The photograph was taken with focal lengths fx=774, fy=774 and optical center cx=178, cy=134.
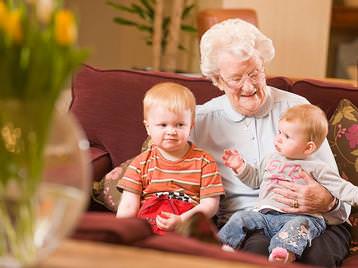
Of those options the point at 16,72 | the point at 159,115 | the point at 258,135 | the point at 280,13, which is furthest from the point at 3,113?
the point at 280,13

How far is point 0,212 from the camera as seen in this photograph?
40.4 inches

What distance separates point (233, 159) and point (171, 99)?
26cm

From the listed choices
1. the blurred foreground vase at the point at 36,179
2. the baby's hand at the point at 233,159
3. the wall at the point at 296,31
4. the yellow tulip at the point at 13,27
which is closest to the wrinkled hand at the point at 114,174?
the baby's hand at the point at 233,159

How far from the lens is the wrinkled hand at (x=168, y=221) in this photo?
2.09 m

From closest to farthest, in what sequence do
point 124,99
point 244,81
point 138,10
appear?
point 244,81, point 124,99, point 138,10

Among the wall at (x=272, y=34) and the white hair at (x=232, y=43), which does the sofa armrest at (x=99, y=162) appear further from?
the wall at (x=272, y=34)

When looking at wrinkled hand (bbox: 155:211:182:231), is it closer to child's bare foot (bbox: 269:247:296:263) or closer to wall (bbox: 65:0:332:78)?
child's bare foot (bbox: 269:247:296:263)

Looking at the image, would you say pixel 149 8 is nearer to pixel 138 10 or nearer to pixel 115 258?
pixel 138 10

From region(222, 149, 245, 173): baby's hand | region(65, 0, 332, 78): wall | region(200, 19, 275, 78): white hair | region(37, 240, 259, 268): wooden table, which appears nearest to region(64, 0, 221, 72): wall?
region(65, 0, 332, 78): wall

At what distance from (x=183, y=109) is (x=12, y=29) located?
3.89 feet

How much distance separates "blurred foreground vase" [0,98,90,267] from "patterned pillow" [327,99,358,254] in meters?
1.40

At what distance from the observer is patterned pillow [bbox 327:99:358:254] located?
2314 mm

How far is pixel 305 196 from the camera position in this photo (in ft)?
6.94

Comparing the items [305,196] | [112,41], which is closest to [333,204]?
[305,196]
